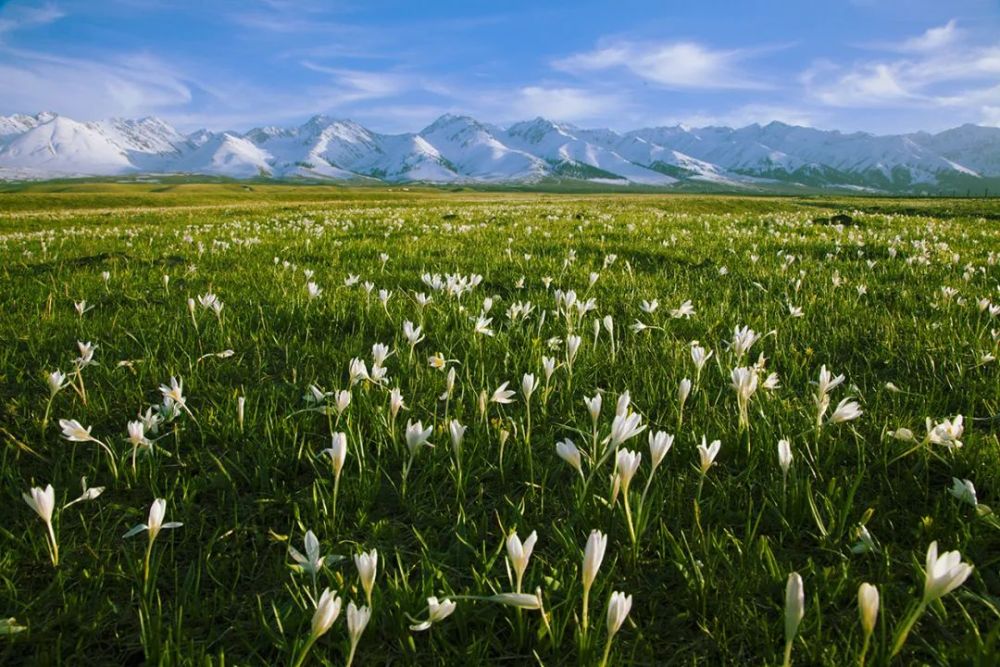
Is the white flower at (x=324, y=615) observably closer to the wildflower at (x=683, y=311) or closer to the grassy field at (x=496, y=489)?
the grassy field at (x=496, y=489)

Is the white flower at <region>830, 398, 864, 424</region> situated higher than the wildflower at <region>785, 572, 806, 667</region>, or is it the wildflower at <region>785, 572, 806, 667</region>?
the white flower at <region>830, 398, 864, 424</region>

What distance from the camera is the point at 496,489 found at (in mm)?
2709

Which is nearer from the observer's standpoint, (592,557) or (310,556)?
(592,557)

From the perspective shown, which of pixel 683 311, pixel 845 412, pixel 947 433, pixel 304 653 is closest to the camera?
pixel 304 653

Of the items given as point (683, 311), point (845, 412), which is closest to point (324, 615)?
point (845, 412)

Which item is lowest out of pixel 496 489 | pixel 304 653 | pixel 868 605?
pixel 496 489

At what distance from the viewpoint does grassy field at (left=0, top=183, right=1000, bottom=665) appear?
188cm

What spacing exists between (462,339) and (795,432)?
8.11 feet

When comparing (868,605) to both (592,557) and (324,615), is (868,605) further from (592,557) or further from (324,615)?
(324,615)

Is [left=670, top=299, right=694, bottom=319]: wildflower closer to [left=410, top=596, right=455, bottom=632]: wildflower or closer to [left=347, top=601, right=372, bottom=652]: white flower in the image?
[left=410, top=596, right=455, bottom=632]: wildflower

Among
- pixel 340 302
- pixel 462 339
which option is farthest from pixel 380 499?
pixel 340 302

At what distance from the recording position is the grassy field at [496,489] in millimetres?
1876

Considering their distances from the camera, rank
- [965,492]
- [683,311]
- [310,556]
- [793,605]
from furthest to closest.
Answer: [683,311], [965,492], [310,556], [793,605]

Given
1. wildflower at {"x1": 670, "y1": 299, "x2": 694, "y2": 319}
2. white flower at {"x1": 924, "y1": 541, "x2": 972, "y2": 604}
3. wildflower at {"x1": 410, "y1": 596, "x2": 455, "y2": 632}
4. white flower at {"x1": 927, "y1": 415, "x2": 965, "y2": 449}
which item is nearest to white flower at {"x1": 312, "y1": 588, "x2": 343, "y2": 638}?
wildflower at {"x1": 410, "y1": 596, "x2": 455, "y2": 632}
